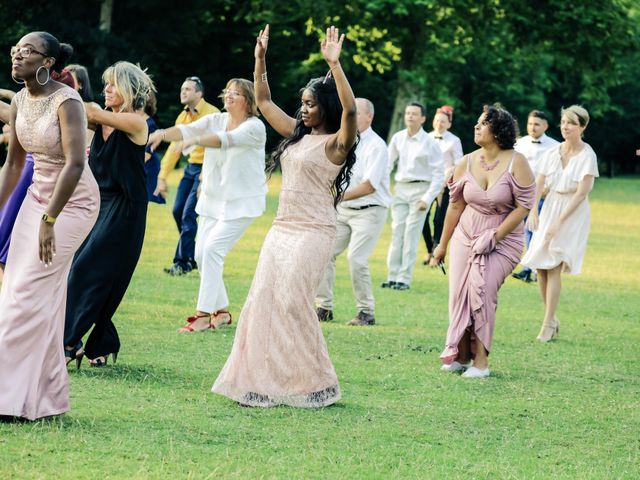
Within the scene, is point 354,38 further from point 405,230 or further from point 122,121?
point 122,121

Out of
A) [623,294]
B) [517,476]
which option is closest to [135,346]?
[517,476]

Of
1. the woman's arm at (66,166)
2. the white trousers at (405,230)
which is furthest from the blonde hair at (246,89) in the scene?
the white trousers at (405,230)

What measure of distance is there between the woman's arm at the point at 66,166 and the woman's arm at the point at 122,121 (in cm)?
155

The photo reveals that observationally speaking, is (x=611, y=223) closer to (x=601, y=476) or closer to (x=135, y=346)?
(x=135, y=346)

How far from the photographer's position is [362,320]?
12.7m

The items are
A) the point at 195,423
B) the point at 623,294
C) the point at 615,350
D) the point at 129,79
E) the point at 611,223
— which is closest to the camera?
the point at 195,423

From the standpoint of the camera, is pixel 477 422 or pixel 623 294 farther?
pixel 623 294

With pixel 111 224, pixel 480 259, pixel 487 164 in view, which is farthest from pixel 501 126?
pixel 111 224

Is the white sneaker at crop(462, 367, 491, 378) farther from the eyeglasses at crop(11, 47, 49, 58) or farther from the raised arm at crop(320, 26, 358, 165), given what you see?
the eyeglasses at crop(11, 47, 49, 58)

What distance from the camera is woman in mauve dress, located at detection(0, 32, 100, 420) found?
23.1ft

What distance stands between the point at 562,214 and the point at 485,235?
2866mm

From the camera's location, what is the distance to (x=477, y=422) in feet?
26.4

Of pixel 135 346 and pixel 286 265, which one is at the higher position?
pixel 286 265

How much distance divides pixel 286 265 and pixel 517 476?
2.29 meters
